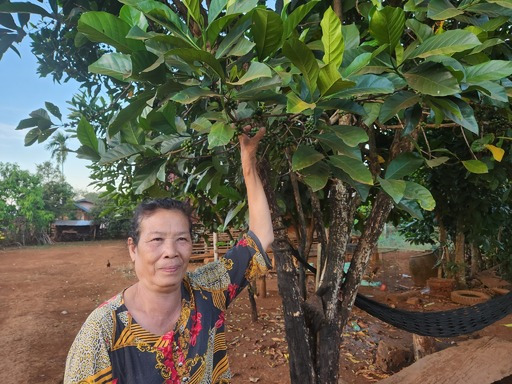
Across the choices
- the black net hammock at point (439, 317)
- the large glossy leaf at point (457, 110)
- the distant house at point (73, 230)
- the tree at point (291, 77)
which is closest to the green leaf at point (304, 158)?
the tree at point (291, 77)

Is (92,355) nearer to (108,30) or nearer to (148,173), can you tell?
(148,173)

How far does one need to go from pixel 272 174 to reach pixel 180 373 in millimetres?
797

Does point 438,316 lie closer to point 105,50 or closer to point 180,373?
point 180,373

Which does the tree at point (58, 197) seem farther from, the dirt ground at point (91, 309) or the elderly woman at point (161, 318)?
the elderly woman at point (161, 318)

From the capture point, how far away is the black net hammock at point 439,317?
1721 mm

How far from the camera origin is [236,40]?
67 centimetres

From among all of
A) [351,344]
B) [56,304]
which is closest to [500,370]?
[351,344]

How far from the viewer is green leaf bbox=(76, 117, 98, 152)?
928 mm

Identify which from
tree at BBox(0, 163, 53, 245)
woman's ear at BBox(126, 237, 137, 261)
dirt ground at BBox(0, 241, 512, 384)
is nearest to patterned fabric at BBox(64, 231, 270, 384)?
woman's ear at BBox(126, 237, 137, 261)

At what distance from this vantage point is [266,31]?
69 cm

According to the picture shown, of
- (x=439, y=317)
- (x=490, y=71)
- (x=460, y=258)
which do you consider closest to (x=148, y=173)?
(x=490, y=71)

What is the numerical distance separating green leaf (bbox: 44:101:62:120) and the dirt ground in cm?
250

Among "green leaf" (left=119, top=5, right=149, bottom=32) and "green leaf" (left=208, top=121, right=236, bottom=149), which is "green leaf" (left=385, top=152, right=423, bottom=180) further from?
"green leaf" (left=119, top=5, right=149, bottom=32)

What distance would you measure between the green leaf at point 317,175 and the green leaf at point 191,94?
1.18 ft
